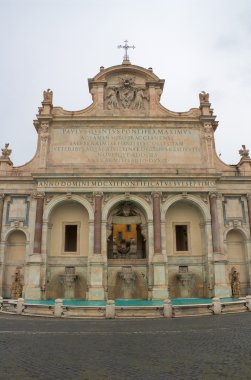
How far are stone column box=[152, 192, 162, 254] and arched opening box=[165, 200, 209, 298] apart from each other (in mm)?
1901

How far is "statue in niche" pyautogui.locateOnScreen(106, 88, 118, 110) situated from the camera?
30703 mm

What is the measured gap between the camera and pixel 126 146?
29.6 metres

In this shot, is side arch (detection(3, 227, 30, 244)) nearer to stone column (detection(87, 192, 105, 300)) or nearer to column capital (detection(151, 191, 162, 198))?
stone column (detection(87, 192, 105, 300))

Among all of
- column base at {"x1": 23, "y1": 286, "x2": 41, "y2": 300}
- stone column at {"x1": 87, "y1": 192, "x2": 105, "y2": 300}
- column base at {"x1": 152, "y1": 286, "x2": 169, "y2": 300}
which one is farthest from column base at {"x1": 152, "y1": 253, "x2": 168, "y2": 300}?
column base at {"x1": 23, "y1": 286, "x2": 41, "y2": 300}

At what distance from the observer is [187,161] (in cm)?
2925

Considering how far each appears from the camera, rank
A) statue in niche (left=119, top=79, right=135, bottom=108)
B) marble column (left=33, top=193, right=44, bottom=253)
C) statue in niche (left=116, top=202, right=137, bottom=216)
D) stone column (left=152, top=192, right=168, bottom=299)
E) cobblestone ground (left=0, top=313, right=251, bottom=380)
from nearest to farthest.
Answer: cobblestone ground (left=0, top=313, right=251, bottom=380) → stone column (left=152, top=192, right=168, bottom=299) → marble column (left=33, top=193, right=44, bottom=253) → statue in niche (left=116, top=202, right=137, bottom=216) → statue in niche (left=119, top=79, right=135, bottom=108)

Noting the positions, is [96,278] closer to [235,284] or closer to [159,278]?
[159,278]

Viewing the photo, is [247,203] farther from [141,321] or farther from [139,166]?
[141,321]

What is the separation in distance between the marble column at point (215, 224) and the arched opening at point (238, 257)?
2206mm

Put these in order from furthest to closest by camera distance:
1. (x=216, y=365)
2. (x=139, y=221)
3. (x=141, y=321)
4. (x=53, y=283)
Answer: (x=139, y=221)
(x=53, y=283)
(x=141, y=321)
(x=216, y=365)


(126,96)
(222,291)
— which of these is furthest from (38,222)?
(222,291)

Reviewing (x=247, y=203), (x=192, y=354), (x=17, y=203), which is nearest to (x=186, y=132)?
(x=247, y=203)

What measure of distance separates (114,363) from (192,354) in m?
2.16

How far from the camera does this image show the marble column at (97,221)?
26.4 metres
